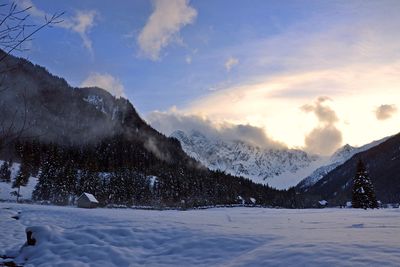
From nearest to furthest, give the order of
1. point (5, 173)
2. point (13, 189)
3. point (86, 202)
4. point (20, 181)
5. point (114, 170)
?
point (86, 202) < point (20, 181) < point (13, 189) < point (5, 173) < point (114, 170)

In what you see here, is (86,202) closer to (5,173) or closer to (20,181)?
(20,181)

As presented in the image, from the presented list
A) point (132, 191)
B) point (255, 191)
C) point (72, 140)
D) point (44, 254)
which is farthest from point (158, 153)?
point (44, 254)

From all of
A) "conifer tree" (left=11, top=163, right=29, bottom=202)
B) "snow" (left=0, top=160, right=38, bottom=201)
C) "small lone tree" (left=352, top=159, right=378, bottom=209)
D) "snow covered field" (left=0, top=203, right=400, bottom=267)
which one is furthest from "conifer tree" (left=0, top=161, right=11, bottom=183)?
"snow covered field" (left=0, top=203, right=400, bottom=267)

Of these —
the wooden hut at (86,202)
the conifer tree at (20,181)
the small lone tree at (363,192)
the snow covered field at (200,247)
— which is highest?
the conifer tree at (20,181)

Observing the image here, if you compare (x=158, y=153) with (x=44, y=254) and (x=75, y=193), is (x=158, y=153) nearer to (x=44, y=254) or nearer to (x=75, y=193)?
(x=75, y=193)

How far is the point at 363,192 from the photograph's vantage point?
2093 inches

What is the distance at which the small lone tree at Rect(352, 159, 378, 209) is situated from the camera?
5247cm

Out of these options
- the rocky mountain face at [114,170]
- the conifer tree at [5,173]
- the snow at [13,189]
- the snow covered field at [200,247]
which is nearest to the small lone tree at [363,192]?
the rocky mountain face at [114,170]

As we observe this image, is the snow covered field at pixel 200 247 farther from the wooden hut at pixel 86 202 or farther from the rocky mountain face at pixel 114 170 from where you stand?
the rocky mountain face at pixel 114 170

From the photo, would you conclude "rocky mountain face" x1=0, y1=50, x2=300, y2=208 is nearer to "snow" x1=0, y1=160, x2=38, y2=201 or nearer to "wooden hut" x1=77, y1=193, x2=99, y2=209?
"snow" x1=0, y1=160, x2=38, y2=201

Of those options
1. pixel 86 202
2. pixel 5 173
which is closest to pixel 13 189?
pixel 5 173

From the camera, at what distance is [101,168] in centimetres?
14450

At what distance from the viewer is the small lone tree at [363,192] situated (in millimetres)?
52469

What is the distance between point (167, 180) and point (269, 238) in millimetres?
122686
